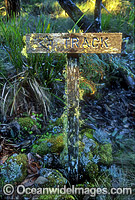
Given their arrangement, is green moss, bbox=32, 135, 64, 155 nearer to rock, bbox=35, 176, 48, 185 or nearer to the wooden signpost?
rock, bbox=35, 176, 48, 185

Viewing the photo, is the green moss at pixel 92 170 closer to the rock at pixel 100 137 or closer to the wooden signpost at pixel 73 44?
the rock at pixel 100 137

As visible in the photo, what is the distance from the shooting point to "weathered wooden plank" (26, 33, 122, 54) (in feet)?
4.44

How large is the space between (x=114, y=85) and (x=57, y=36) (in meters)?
2.44

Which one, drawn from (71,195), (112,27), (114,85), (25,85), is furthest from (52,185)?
(112,27)

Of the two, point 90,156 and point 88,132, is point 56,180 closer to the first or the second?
point 90,156

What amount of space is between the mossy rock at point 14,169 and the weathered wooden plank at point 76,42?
115 cm

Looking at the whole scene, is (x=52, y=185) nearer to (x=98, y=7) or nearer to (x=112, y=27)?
(x=98, y=7)

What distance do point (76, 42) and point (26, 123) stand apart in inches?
55.1

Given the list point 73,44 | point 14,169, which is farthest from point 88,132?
point 73,44

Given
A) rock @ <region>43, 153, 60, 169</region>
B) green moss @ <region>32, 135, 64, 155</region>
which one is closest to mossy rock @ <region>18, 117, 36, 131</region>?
green moss @ <region>32, 135, 64, 155</region>

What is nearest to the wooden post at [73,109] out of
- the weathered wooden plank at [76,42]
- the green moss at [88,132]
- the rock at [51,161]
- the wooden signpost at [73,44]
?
the wooden signpost at [73,44]

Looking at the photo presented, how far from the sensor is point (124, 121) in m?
2.96

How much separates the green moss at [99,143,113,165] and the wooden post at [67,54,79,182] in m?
0.44

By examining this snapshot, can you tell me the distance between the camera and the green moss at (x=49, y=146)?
209cm
